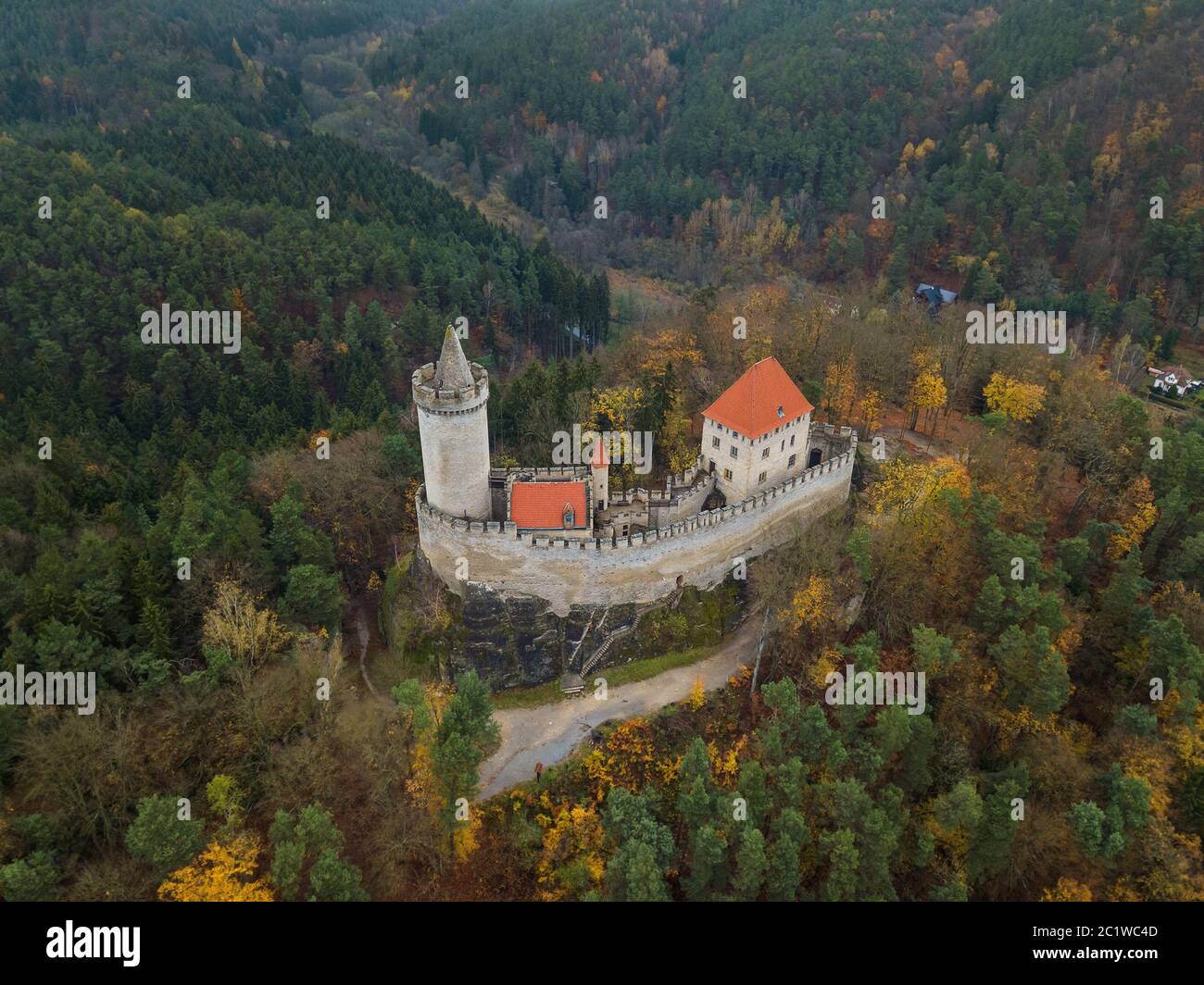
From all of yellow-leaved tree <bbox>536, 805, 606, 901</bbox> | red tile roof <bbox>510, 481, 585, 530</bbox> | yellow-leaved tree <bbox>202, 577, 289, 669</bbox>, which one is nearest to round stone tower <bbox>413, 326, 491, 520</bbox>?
red tile roof <bbox>510, 481, 585, 530</bbox>

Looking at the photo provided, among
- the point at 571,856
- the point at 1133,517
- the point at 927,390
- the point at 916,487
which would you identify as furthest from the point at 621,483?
the point at 1133,517

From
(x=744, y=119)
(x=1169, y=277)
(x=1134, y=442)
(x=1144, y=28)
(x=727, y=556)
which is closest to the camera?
(x=727, y=556)

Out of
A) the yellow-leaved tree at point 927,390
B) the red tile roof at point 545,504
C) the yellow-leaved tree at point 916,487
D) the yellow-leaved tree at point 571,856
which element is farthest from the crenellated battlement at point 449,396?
the yellow-leaved tree at point 927,390

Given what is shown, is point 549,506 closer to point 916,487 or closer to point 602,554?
point 602,554

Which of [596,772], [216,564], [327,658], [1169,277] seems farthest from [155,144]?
[1169,277]

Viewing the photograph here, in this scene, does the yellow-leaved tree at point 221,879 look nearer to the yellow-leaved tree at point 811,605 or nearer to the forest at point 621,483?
the forest at point 621,483

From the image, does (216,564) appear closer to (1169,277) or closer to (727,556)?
(727,556)
